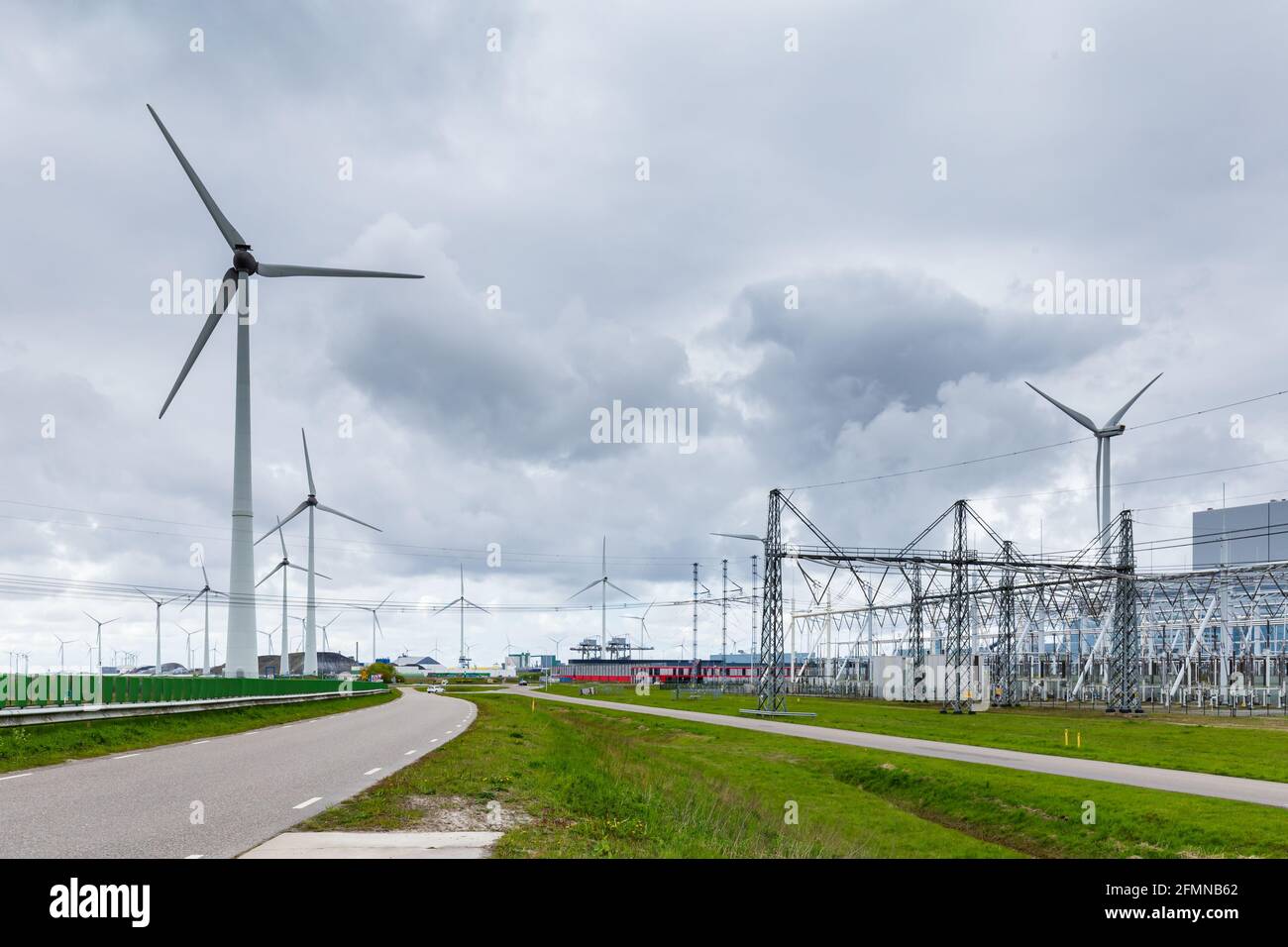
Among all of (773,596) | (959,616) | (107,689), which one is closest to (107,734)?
(107,689)

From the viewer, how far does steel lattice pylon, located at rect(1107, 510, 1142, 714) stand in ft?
239

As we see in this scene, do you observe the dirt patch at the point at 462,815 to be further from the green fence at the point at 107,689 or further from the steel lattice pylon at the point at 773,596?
the steel lattice pylon at the point at 773,596

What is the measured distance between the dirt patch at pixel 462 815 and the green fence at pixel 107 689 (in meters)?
19.0

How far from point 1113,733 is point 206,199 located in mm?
58684

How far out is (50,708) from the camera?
100 ft

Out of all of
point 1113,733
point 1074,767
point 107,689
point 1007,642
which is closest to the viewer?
point 1074,767

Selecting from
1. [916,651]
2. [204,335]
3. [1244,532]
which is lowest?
[916,651]

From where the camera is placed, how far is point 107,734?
102 ft

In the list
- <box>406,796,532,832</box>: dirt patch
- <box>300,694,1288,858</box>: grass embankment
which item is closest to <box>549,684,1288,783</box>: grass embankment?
<box>300,694,1288,858</box>: grass embankment

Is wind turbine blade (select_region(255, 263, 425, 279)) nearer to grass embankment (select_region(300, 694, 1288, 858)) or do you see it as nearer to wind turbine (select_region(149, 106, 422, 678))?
wind turbine (select_region(149, 106, 422, 678))

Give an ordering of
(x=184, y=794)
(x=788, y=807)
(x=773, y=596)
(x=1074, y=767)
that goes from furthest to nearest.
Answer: (x=773, y=596) → (x=1074, y=767) → (x=788, y=807) → (x=184, y=794)

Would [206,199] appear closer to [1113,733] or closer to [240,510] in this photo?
[240,510]
